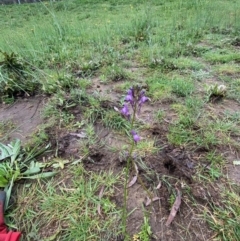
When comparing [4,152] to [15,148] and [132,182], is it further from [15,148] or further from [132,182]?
[132,182]

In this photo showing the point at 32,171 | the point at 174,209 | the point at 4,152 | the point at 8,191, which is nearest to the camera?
the point at 174,209

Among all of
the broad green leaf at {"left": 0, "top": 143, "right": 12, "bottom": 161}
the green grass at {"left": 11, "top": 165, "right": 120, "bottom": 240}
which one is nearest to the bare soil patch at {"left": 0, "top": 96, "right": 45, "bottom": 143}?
the broad green leaf at {"left": 0, "top": 143, "right": 12, "bottom": 161}

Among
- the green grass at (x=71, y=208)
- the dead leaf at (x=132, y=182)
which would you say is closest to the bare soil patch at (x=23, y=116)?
the green grass at (x=71, y=208)

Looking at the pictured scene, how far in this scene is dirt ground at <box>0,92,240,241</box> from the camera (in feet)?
3.70

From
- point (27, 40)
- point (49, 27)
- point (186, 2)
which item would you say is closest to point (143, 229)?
point (27, 40)

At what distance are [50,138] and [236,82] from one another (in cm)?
163

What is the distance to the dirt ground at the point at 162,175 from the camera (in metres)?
1.13

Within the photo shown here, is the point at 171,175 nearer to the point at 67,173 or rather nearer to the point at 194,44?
the point at 67,173

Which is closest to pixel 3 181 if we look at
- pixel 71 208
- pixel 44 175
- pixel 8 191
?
pixel 8 191

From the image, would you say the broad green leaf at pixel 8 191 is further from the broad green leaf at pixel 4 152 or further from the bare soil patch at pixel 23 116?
the bare soil patch at pixel 23 116

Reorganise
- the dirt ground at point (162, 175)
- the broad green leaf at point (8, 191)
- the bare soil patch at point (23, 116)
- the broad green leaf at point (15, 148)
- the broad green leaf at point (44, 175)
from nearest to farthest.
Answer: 1. the dirt ground at point (162, 175)
2. the broad green leaf at point (8, 191)
3. the broad green leaf at point (44, 175)
4. the broad green leaf at point (15, 148)
5. the bare soil patch at point (23, 116)

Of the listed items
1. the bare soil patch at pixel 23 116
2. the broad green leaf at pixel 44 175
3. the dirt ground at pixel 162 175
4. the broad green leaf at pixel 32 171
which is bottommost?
the bare soil patch at pixel 23 116

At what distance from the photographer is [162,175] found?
1.33 metres

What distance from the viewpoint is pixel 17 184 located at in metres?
1.38
